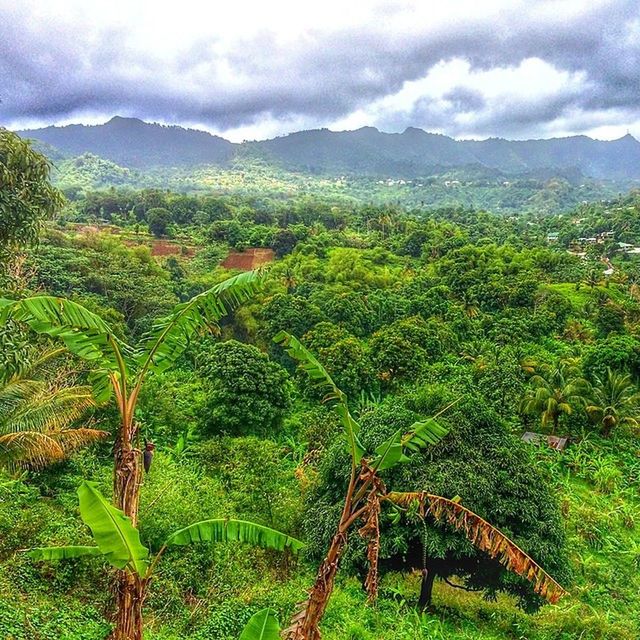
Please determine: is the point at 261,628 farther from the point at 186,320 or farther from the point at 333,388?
the point at 186,320

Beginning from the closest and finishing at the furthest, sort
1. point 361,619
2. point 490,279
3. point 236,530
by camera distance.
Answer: point 236,530 < point 361,619 < point 490,279

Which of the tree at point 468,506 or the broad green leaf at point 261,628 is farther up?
the broad green leaf at point 261,628

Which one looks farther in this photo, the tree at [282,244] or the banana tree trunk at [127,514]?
the tree at [282,244]

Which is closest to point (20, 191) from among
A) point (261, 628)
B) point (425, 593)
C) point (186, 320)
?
point (186, 320)

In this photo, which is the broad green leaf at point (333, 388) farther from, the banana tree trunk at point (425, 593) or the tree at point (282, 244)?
the tree at point (282, 244)

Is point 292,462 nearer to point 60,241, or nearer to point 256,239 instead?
point 60,241

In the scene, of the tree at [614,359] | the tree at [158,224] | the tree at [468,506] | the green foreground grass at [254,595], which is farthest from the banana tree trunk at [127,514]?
the tree at [158,224]

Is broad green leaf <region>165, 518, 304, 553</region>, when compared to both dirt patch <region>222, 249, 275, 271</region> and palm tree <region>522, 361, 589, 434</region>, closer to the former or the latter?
palm tree <region>522, 361, 589, 434</region>

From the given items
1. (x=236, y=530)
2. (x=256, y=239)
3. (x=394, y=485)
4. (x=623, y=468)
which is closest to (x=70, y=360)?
(x=394, y=485)
